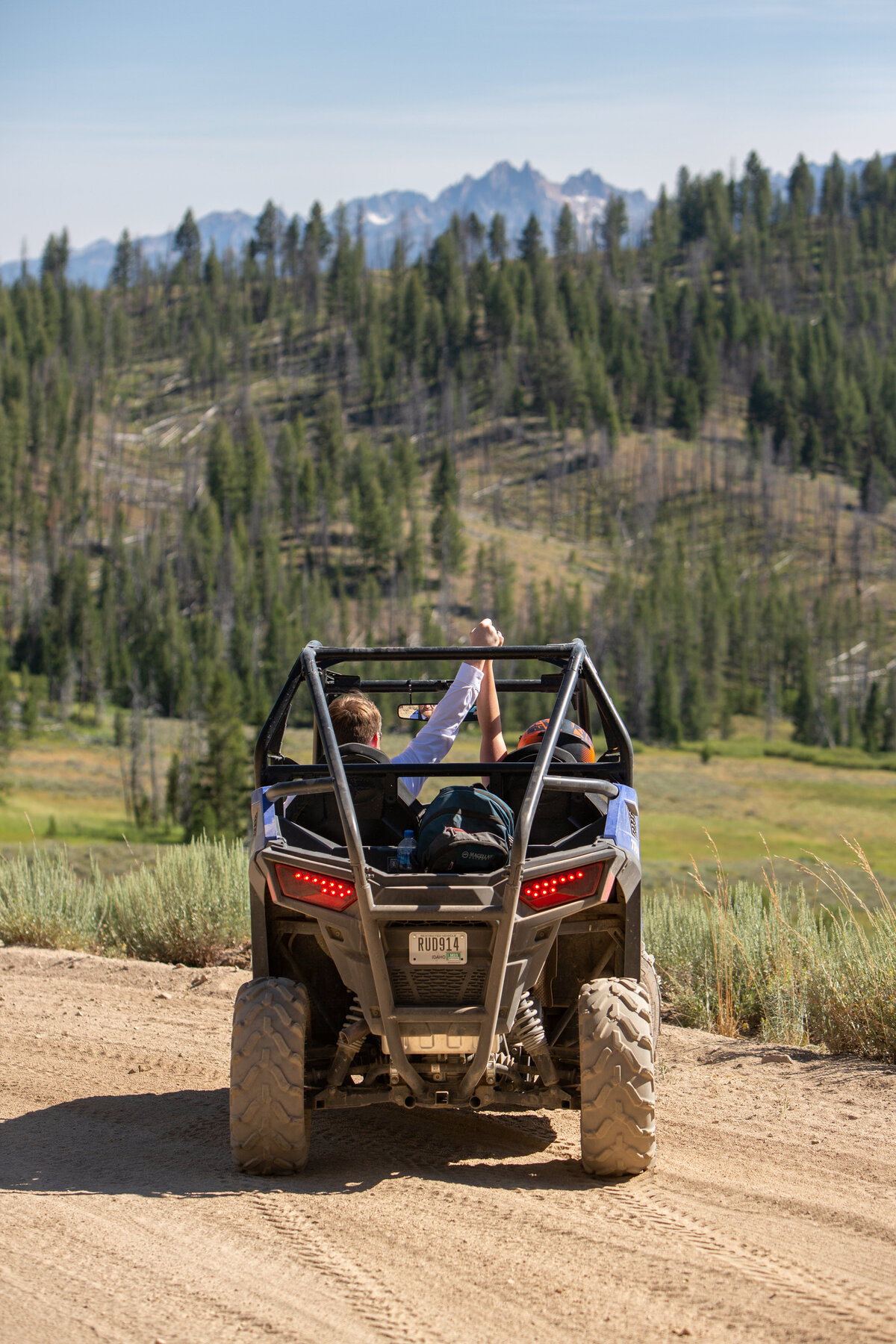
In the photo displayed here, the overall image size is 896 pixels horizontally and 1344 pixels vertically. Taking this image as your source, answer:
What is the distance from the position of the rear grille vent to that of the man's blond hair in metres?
1.22

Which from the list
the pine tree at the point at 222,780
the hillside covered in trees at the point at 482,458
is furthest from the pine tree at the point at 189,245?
the pine tree at the point at 222,780

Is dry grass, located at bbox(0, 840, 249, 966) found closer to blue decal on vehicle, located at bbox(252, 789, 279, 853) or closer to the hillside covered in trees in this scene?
blue decal on vehicle, located at bbox(252, 789, 279, 853)

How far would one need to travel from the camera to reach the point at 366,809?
4.66 m

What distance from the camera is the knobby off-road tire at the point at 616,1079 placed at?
4.25 m

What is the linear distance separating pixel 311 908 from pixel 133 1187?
1.21m

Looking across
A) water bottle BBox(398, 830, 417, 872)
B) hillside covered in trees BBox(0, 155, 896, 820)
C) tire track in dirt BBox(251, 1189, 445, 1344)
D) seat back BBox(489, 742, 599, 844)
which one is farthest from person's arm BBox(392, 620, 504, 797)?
hillside covered in trees BBox(0, 155, 896, 820)

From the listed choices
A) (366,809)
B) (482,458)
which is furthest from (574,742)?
(482,458)

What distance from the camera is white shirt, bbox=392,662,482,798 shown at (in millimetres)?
5270

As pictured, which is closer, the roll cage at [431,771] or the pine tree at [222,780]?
the roll cage at [431,771]

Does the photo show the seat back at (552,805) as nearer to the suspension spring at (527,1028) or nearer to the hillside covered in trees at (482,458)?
the suspension spring at (527,1028)

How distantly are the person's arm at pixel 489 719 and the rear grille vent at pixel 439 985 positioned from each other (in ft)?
4.45

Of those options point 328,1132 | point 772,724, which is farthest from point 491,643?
point 772,724

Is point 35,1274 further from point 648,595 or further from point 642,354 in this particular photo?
point 642,354

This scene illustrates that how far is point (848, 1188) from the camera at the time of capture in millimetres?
4461
